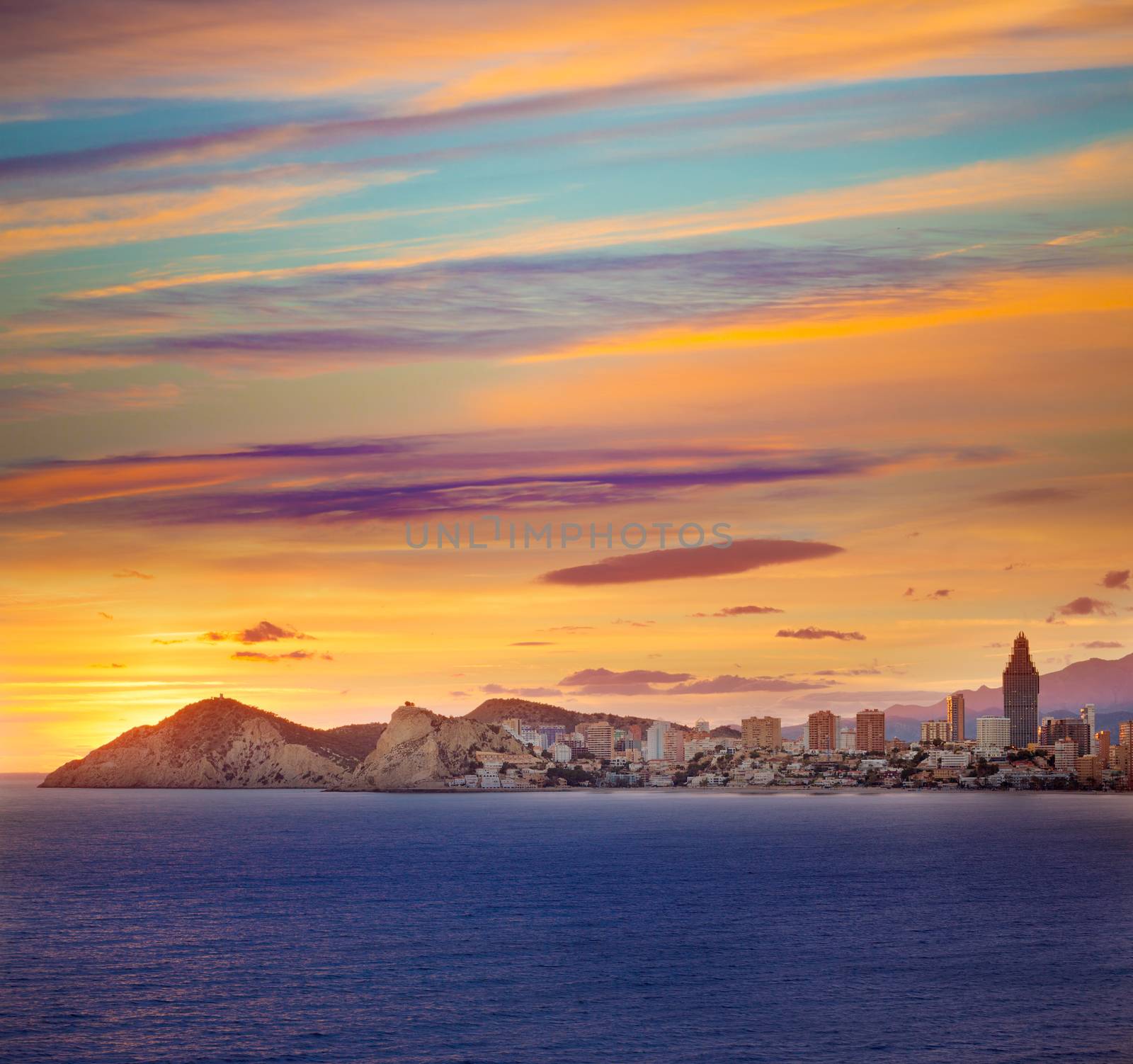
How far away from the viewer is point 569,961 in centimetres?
8488

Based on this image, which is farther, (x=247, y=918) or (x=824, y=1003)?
(x=247, y=918)

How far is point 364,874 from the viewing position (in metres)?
138

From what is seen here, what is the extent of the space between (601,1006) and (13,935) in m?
Result: 47.9

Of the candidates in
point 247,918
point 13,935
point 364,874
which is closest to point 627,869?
point 364,874

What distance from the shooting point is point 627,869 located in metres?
140

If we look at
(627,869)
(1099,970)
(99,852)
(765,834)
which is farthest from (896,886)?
(99,852)

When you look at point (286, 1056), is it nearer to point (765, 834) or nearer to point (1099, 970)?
point (1099, 970)

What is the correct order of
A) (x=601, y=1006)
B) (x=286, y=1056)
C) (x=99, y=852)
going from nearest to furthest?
1. (x=286, y=1056)
2. (x=601, y=1006)
3. (x=99, y=852)

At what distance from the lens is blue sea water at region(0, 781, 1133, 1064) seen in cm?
6462

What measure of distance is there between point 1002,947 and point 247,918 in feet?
195

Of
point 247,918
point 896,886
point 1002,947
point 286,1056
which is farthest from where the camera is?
point 896,886

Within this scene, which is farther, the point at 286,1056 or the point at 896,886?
the point at 896,886

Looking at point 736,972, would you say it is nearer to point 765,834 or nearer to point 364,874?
point 364,874

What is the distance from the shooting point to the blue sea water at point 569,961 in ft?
212
